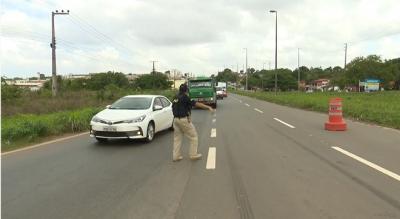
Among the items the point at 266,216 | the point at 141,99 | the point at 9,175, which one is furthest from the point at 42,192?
the point at 141,99

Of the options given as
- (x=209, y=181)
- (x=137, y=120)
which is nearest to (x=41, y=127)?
(x=137, y=120)

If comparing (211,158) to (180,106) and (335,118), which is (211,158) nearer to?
(180,106)

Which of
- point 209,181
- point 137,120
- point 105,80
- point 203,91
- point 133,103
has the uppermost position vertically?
point 105,80

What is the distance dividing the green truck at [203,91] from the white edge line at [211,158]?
22.7m

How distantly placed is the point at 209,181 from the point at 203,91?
27284 millimetres

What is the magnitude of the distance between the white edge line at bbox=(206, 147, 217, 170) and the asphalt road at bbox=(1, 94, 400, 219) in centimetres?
2

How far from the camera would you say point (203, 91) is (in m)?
34.5

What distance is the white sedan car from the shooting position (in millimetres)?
11906

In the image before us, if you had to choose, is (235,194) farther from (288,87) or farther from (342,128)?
(288,87)

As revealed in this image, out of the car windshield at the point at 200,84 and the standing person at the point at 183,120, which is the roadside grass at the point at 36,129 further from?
the car windshield at the point at 200,84

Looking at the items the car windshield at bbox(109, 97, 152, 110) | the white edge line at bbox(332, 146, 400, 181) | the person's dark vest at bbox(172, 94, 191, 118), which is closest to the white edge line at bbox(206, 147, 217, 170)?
the person's dark vest at bbox(172, 94, 191, 118)

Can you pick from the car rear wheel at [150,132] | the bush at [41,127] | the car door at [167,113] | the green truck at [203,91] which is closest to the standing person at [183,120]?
the car rear wheel at [150,132]

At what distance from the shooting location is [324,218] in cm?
527

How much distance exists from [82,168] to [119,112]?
402cm
